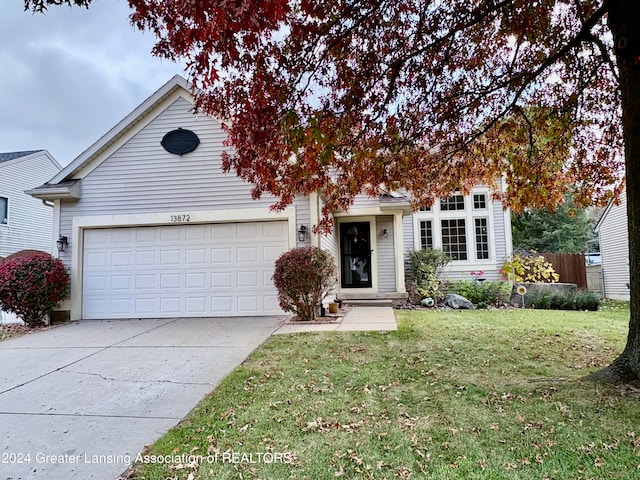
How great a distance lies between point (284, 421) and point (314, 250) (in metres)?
4.93

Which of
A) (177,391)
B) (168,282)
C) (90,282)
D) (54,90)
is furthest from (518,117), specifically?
(54,90)

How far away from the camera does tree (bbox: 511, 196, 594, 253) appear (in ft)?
80.5

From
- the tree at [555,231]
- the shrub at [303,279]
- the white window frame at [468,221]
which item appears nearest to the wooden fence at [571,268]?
the white window frame at [468,221]

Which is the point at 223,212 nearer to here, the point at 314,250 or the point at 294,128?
the point at 314,250

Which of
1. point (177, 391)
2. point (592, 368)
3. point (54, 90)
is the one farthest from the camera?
point (54, 90)

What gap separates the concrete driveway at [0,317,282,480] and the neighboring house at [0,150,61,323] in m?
12.5

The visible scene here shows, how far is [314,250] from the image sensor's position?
26.7 ft

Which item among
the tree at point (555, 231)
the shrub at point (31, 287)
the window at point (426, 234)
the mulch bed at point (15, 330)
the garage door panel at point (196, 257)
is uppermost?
the tree at point (555, 231)

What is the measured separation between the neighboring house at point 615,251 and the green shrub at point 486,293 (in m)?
5.27

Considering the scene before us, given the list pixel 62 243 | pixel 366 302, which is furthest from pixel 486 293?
pixel 62 243

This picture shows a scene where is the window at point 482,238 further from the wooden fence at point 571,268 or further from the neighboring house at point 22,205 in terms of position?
the neighboring house at point 22,205

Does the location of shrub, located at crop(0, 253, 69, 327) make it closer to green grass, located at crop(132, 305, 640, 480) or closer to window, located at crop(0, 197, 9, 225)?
green grass, located at crop(132, 305, 640, 480)

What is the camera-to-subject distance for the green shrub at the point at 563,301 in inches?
433

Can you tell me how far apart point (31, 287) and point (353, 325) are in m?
7.02
